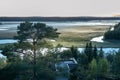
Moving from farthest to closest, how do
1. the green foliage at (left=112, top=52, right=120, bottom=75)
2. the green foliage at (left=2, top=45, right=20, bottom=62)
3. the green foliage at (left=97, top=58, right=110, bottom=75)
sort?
1. the green foliage at (left=112, top=52, right=120, bottom=75)
2. the green foliage at (left=97, top=58, right=110, bottom=75)
3. the green foliage at (left=2, top=45, right=20, bottom=62)

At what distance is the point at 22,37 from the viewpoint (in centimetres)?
1287

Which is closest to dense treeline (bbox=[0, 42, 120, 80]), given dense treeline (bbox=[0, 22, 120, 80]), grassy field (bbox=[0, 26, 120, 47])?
dense treeline (bbox=[0, 22, 120, 80])

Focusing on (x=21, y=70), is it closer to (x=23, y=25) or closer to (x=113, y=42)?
(x=23, y=25)

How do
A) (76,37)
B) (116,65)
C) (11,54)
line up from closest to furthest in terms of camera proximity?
1. (11,54)
2. (116,65)
3. (76,37)

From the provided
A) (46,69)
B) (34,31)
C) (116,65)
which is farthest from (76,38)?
(46,69)

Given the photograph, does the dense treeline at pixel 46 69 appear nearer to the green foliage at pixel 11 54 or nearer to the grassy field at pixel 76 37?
the green foliage at pixel 11 54

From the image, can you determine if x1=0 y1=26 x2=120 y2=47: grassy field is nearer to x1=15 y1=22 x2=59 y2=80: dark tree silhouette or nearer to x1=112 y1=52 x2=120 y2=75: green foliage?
x1=112 y1=52 x2=120 y2=75: green foliage

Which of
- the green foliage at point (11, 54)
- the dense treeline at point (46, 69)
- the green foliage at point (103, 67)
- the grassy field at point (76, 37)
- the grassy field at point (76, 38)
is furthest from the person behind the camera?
the grassy field at point (76, 37)

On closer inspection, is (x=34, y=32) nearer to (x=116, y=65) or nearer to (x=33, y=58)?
(x=33, y=58)

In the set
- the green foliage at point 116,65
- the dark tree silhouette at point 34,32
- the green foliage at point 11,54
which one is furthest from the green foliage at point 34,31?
the green foliage at point 116,65

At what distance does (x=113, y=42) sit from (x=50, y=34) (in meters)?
15.9

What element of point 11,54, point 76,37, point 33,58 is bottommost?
point 76,37

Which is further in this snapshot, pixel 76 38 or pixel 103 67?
pixel 76 38

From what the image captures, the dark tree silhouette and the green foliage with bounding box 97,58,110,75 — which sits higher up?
the dark tree silhouette
